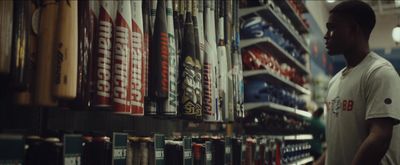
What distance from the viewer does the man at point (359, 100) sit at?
2031 millimetres

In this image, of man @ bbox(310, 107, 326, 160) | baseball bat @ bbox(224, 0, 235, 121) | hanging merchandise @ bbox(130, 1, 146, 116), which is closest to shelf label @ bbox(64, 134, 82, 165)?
hanging merchandise @ bbox(130, 1, 146, 116)

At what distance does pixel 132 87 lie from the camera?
150cm

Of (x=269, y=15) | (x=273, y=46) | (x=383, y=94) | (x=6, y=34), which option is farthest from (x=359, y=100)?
(x=269, y=15)

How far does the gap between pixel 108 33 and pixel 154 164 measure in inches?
19.7

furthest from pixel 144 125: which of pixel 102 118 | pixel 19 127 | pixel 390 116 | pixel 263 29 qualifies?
pixel 263 29

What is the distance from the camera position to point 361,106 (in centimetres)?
217

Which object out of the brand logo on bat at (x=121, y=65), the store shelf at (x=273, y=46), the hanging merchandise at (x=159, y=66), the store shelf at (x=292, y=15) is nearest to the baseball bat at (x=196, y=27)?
the hanging merchandise at (x=159, y=66)

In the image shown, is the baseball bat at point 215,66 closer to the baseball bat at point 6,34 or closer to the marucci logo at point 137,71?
the marucci logo at point 137,71

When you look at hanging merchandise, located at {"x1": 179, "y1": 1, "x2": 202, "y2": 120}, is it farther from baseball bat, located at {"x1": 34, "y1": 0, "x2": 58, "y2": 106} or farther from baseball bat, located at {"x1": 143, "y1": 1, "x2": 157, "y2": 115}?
baseball bat, located at {"x1": 34, "y1": 0, "x2": 58, "y2": 106}

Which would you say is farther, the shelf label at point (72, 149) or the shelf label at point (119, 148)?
the shelf label at point (119, 148)

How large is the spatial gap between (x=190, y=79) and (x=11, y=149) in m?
1.06

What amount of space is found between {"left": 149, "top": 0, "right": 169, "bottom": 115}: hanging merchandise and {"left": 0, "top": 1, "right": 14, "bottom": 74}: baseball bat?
0.65 m

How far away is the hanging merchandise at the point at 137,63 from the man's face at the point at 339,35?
1207 millimetres

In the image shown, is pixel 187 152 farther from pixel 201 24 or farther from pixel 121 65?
pixel 201 24
